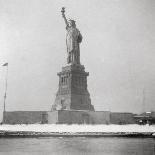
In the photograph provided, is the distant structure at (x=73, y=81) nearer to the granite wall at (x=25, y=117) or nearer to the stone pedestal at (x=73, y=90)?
the stone pedestal at (x=73, y=90)

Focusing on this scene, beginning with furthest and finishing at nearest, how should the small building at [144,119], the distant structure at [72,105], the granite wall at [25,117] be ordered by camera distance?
the small building at [144,119] → the granite wall at [25,117] → the distant structure at [72,105]

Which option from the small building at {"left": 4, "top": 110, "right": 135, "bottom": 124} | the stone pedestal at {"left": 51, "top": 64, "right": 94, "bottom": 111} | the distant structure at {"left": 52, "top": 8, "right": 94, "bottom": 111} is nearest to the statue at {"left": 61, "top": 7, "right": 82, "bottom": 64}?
the distant structure at {"left": 52, "top": 8, "right": 94, "bottom": 111}

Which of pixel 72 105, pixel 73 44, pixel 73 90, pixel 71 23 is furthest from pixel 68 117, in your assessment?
pixel 71 23

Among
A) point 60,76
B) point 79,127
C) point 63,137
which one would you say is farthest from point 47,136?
point 60,76

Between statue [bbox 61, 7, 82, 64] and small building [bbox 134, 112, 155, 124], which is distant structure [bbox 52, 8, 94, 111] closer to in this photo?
statue [bbox 61, 7, 82, 64]

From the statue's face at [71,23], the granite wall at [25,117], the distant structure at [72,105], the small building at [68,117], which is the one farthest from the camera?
the statue's face at [71,23]

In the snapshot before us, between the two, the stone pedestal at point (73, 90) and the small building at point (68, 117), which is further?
the stone pedestal at point (73, 90)

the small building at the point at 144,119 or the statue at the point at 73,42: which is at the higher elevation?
the statue at the point at 73,42

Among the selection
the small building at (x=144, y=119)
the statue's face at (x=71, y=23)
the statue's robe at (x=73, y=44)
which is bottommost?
the small building at (x=144, y=119)

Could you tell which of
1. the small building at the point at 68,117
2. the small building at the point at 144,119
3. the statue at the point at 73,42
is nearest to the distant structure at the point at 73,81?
the statue at the point at 73,42
